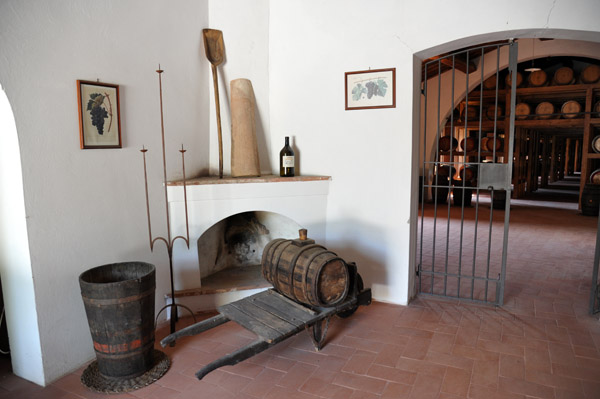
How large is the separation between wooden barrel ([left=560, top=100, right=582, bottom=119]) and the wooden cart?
879 cm

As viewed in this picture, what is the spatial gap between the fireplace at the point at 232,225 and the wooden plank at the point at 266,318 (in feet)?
2.48

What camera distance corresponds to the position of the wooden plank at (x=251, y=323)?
2.73 metres

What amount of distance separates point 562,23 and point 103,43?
3.65 metres

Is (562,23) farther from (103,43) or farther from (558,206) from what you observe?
(558,206)

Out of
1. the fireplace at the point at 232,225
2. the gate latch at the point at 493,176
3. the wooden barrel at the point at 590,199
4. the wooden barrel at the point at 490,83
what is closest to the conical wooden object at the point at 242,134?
the fireplace at the point at 232,225

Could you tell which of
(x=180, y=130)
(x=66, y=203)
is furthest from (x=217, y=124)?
(x=66, y=203)

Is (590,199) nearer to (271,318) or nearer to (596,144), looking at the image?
(596,144)

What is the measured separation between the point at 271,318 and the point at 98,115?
2015 millimetres

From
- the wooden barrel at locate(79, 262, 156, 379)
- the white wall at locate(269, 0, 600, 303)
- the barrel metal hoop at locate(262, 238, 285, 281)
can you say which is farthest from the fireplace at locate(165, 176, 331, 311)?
the wooden barrel at locate(79, 262, 156, 379)

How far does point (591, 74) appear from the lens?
903cm

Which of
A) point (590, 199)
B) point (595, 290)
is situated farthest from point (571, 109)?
point (595, 290)

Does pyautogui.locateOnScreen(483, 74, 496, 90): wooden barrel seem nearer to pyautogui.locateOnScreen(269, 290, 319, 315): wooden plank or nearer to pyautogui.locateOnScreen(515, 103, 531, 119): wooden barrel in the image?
pyautogui.locateOnScreen(515, 103, 531, 119): wooden barrel

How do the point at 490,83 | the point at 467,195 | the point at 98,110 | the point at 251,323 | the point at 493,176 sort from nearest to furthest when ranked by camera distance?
the point at 251,323 < the point at 98,110 < the point at 493,176 < the point at 490,83 < the point at 467,195

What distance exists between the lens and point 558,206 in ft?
35.7
